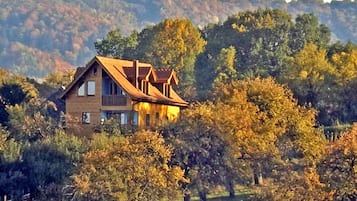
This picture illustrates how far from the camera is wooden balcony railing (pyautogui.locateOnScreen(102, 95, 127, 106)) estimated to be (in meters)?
58.7

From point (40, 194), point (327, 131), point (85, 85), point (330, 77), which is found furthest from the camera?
point (330, 77)

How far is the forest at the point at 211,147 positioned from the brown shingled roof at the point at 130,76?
3.56 metres

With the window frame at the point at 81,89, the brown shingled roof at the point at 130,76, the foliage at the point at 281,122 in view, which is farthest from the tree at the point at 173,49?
the foliage at the point at 281,122

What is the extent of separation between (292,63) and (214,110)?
69.9ft

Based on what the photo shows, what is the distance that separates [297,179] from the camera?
4384 cm

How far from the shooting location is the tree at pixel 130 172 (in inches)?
1734

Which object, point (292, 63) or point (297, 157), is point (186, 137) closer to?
point (297, 157)

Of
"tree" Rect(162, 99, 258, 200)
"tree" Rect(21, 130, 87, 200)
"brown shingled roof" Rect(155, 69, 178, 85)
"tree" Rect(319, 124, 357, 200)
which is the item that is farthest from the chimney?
"tree" Rect(319, 124, 357, 200)

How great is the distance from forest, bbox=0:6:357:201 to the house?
2.02 meters

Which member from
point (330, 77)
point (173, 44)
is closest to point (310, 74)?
point (330, 77)

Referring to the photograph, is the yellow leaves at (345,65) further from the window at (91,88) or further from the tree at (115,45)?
the tree at (115,45)

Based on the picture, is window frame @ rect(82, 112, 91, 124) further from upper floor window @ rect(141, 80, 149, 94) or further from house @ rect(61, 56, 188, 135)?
upper floor window @ rect(141, 80, 149, 94)

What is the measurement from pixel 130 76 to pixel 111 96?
204 cm

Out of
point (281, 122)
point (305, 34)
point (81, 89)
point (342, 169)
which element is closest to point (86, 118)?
point (81, 89)
